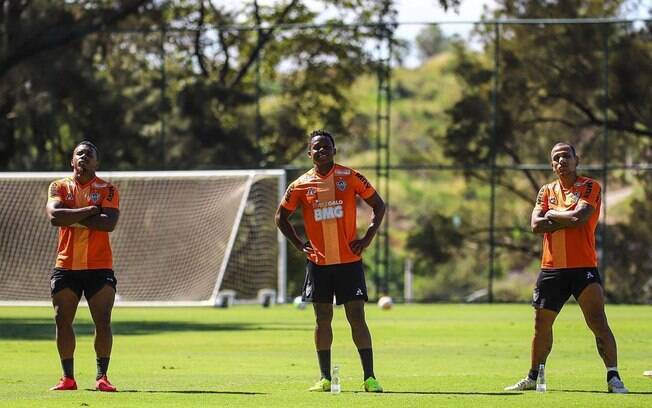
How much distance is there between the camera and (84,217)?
47.7ft

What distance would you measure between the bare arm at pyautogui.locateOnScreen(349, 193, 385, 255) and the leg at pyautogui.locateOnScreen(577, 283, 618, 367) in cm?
209

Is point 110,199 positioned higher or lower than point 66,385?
higher

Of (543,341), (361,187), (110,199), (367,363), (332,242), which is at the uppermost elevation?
(361,187)

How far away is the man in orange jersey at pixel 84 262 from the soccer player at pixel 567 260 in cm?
408

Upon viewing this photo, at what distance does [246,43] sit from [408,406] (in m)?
33.0

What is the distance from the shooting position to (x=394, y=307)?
36.9 m

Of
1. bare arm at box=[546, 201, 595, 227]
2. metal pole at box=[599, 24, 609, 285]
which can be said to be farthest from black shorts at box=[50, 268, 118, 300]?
metal pole at box=[599, 24, 609, 285]

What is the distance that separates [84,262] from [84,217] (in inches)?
18.3

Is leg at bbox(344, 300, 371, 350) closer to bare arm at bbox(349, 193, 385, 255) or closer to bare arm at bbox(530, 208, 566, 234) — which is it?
bare arm at bbox(349, 193, 385, 255)

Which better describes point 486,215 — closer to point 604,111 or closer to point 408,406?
point 604,111

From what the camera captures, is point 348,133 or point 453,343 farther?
point 348,133

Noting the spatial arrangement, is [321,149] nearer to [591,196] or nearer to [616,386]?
[591,196]

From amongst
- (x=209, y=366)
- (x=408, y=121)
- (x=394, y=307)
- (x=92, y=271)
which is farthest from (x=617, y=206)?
(x=408, y=121)

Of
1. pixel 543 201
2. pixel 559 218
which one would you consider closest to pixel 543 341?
pixel 559 218
